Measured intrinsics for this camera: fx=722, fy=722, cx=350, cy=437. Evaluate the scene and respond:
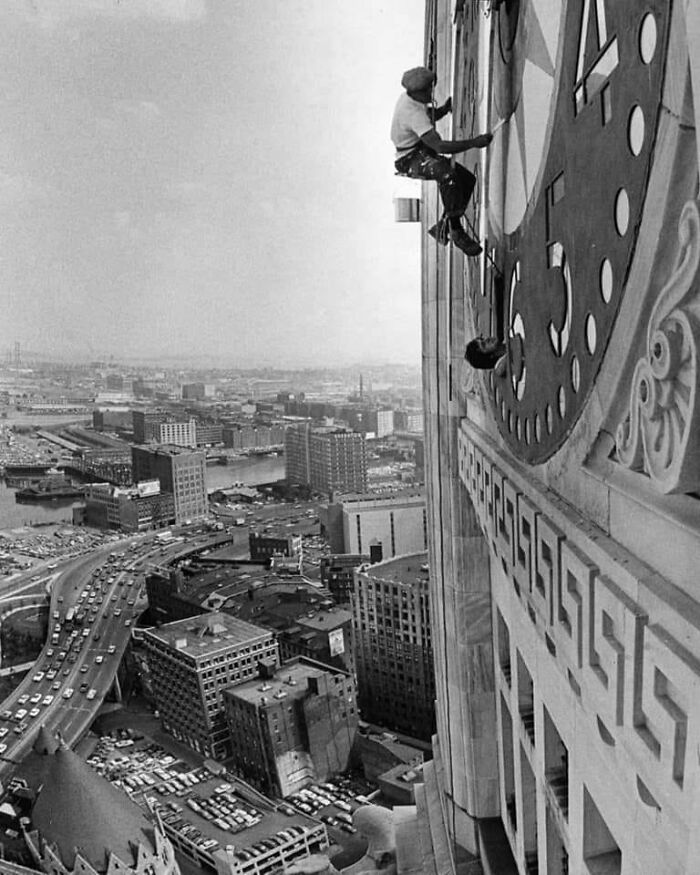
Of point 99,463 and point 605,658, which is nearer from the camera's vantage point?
point 605,658

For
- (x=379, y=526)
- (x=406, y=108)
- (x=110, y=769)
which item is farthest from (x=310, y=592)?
(x=406, y=108)

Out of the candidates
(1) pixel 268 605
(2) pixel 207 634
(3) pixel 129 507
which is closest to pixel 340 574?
(1) pixel 268 605

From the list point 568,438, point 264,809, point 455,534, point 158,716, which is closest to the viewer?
point 568,438

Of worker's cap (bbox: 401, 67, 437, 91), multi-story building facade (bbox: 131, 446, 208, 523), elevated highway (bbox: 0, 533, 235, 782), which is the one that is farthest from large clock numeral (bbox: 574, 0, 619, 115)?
multi-story building facade (bbox: 131, 446, 208, 523)

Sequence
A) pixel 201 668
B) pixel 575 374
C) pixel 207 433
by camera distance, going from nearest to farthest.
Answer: pixel 575 374, pixel 201 668, pixel 207 433

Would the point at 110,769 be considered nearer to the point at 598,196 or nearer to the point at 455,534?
the point at 455,534

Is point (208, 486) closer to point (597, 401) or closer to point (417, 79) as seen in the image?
point (417, 79)
